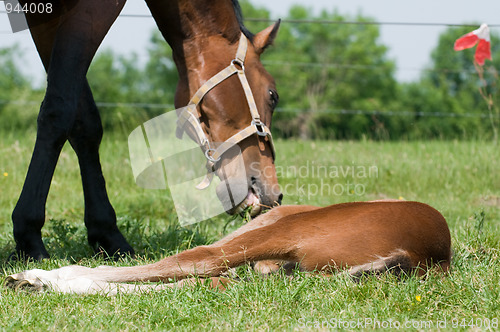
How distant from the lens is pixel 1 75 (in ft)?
123

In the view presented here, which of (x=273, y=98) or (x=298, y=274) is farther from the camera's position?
(x=273, y=98)

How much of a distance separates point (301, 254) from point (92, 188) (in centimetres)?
155

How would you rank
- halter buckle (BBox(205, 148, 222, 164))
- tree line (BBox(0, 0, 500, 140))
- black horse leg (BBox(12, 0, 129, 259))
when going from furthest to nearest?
tree line (BBox(0, 0, 500, 140))
halter buckle (BBox(205, 148, 222, 164))
black horse leg (BBox(12, 0, 129, 259))

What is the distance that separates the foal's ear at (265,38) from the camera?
352 centimetres

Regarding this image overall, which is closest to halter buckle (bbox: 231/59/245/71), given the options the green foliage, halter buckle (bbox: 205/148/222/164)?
halter buckle (bbox: 205/148/222/164)

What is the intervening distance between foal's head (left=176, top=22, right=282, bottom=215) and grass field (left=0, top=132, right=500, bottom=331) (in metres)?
0.50

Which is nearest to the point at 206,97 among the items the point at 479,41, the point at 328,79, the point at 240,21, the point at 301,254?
the point at 240,21

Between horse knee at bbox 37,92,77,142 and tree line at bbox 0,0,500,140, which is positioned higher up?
horse knee at bbox 37,92,77,142

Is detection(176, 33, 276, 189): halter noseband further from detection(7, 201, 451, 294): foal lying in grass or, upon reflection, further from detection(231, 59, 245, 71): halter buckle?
detection(7, 201, 451, 294): foal lying in grass

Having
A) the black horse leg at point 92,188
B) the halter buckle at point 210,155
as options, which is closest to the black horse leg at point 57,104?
the black horse leg at point 92,188

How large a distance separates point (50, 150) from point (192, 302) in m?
1.11

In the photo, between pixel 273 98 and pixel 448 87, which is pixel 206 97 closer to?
pixel 273 98

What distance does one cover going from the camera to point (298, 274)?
95.3 inches

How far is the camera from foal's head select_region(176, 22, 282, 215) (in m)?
3.30
